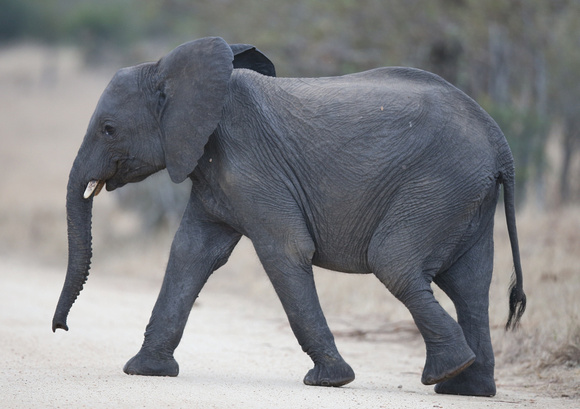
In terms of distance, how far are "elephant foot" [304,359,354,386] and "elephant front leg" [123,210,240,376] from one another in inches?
40.4

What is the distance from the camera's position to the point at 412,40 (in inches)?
730

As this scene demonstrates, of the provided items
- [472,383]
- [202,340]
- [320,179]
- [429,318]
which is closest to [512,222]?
[429,318]

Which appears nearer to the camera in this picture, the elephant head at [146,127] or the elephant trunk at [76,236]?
the elephant head at [146,127]

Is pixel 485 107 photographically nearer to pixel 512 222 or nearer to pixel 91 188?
pixel 512 222

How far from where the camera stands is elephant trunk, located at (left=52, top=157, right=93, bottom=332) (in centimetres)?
657

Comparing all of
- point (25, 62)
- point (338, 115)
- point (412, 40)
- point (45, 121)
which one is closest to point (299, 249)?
point (338, 115)

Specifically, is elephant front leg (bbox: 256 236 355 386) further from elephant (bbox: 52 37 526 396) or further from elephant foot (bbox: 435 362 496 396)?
elephant foot (bbox: 435 362 496 396)

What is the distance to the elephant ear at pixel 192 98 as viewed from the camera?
6.24 metres

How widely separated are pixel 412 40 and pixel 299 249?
12994 mm

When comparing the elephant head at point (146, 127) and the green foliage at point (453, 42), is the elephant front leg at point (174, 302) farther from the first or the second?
the green foliage at point (453, 42)

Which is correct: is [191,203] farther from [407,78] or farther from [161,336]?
[407,78]

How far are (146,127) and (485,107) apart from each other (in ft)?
30.9

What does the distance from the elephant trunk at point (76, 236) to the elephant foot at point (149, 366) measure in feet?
1.88

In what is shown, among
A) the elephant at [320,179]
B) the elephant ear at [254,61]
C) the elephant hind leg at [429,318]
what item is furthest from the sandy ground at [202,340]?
the elephant ear at [254,61]
